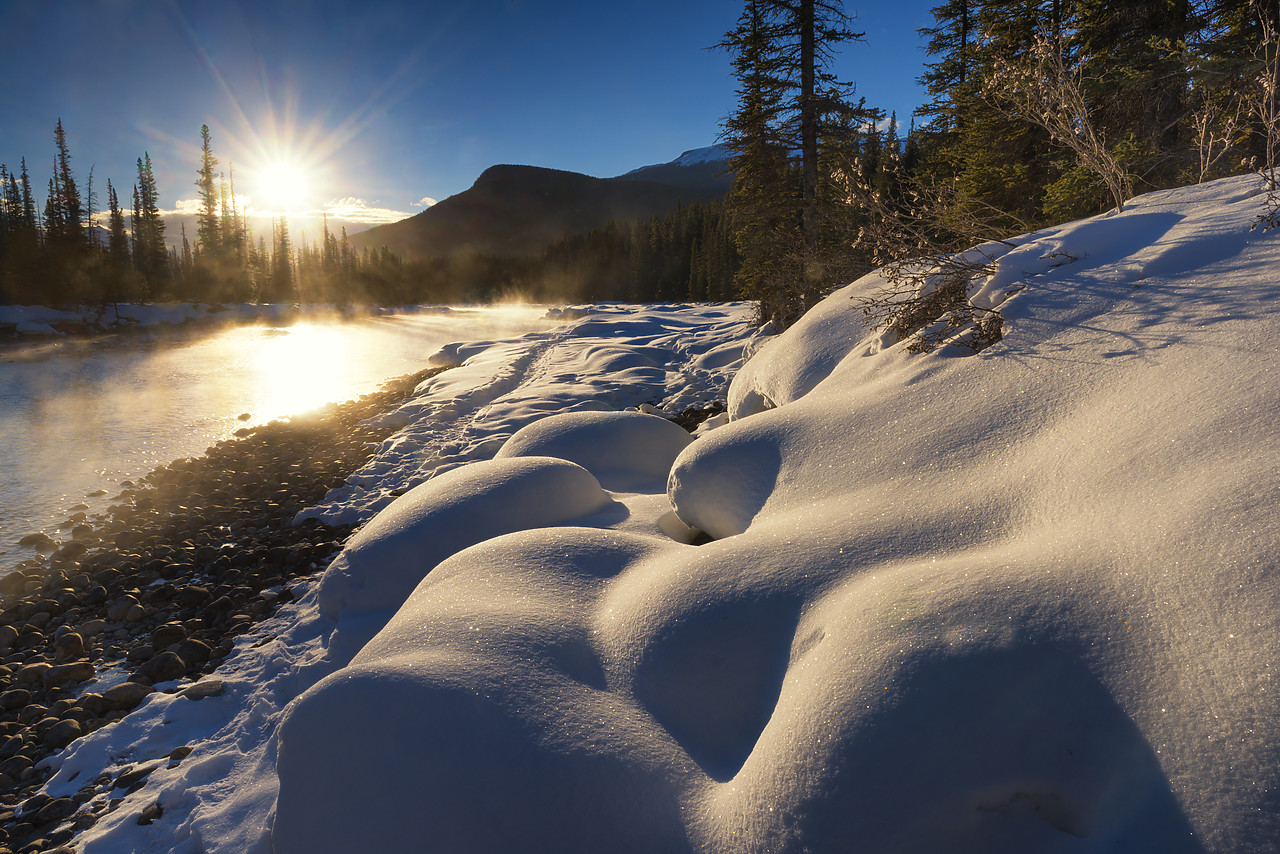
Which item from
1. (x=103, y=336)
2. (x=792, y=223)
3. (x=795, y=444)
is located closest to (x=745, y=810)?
(x=795, y=444)

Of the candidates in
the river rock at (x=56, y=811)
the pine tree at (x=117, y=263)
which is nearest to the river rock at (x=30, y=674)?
the river rock at (x=56, y=811)

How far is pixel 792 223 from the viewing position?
15.2 metres

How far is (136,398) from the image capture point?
13.1 metres

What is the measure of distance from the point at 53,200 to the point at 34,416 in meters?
45.4

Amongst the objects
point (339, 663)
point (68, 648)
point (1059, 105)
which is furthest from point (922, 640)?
point (68, 648)

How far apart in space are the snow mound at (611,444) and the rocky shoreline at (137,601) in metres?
2.36

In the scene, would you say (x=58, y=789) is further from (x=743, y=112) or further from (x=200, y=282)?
(x=200, y=282)

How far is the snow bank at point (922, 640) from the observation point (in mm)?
1312

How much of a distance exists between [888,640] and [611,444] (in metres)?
3.74

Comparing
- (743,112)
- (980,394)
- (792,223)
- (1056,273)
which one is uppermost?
(743,112)

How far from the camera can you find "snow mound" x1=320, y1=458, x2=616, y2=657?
3.63 meters

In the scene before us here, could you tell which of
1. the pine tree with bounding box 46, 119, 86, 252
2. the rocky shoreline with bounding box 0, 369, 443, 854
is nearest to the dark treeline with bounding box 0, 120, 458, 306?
the pine tree with bounding box 46, 119, 86, 252

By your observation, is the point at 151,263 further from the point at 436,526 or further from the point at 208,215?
the point at 436,526

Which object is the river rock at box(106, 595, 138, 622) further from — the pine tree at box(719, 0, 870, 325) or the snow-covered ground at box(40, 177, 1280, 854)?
the pine tree at box(719, 0, 870, 325)
